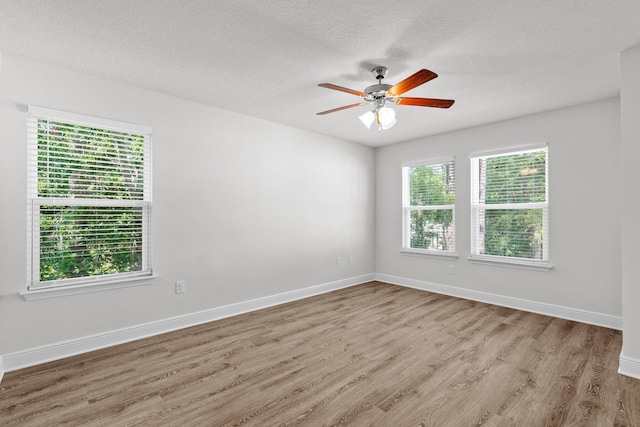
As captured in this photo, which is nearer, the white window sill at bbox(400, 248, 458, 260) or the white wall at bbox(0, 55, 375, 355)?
the white wall at bbox(0, 55, 375, 355)

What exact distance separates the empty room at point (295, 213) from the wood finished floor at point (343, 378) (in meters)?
0.02

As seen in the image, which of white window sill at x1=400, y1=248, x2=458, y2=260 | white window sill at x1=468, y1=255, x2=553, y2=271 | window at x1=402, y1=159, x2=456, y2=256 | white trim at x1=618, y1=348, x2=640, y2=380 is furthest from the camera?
window at x1=402, y1=159, x2=456, y2=256

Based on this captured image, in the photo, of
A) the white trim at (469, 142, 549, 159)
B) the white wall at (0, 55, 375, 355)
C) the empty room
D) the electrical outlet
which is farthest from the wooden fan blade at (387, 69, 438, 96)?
the electrical outlet

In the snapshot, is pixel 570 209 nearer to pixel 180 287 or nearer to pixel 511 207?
pixel 511 207

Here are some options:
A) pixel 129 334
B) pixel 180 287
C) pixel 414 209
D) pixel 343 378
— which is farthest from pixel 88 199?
pixel 414 209

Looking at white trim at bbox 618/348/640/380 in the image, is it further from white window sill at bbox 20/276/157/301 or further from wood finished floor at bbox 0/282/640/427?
white window sill at bbox 20/276/157/301

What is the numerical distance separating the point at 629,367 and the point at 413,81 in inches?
105

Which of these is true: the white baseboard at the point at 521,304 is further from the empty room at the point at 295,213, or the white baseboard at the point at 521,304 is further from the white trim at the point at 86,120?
the white trim at the point at 86,120

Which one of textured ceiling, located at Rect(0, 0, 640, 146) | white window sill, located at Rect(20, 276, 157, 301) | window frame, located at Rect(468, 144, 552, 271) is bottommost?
white window sill, located at Rect(20, 276, 157, 301)

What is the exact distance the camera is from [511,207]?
4.02m

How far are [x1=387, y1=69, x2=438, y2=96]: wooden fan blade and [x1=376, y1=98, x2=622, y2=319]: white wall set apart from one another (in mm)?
2422

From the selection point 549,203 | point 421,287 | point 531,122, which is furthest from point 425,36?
point 421,287

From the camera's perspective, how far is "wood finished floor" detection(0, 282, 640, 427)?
1.88 m

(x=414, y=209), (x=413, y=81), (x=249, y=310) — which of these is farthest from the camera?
(x=414, y=209)
